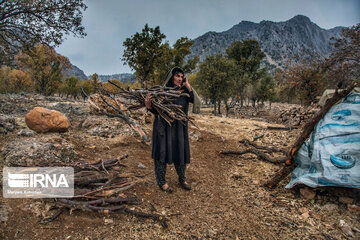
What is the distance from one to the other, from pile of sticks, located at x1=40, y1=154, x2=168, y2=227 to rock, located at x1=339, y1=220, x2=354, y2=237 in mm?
2182

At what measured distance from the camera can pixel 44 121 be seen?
4480 mm

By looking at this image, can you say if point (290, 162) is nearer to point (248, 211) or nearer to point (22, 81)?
point (248, 211)

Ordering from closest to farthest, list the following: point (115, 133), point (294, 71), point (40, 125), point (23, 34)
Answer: point (40, 125) < point (115, 133) < point (23, 34) < point (294, 71)

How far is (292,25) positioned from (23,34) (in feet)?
807

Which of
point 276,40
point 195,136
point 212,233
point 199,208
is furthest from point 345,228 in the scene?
point 276,40

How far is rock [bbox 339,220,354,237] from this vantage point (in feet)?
6.72

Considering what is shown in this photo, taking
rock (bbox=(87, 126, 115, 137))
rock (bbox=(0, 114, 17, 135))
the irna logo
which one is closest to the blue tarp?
the irna logo

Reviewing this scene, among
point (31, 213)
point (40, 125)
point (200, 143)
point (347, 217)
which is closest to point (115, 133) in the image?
point (40, 125)

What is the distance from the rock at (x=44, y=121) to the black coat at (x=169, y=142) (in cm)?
339

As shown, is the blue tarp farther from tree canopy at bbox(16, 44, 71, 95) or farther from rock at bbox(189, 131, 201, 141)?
tree canopy at bbox(16, 44, 71, 95)

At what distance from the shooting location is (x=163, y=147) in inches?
109

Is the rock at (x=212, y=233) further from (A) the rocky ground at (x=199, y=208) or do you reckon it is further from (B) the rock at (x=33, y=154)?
(B) the rock at (x=33, y=154)

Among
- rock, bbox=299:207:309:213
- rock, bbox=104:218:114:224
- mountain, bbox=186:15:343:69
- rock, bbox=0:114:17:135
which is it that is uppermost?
mountain, bbox=186:15:343:69

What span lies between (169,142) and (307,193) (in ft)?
7.53
